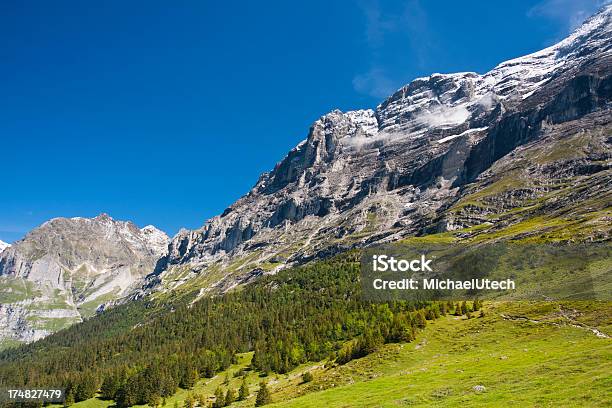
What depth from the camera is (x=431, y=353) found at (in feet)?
236

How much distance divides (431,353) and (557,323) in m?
19.9

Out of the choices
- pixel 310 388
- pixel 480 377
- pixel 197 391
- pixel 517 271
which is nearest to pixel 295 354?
pixel 197 391

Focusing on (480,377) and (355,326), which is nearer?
(480,377)

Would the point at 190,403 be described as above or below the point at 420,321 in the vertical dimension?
below

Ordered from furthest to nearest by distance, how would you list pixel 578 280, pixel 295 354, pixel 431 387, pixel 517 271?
pixel 295 354 → pixel 517 271 → pixel 578 280 → pixel 431 387

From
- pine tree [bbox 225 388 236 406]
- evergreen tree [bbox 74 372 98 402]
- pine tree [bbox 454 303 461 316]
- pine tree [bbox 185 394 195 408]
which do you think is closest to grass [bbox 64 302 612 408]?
pine tree [bbox 454 303 461 316]

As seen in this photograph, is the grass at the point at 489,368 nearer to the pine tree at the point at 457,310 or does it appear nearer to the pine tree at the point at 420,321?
the pine tree at the point at 420,321

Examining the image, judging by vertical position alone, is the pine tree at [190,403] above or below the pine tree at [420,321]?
below

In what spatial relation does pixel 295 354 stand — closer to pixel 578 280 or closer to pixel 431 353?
pixel 431 353

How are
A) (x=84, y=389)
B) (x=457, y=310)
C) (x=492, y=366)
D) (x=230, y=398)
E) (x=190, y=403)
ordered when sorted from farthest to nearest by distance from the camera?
(x=84, y=389), (x=190, y=403), (x=230, y=398), (x=457, y=310), (x=492, y=366)

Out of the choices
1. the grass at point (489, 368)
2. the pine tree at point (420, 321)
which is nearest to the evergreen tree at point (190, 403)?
the grass at point (489, 368)

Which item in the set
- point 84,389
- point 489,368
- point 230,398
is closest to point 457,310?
point 489,368

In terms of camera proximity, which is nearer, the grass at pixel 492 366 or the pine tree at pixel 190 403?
the grass at pixel 492 366

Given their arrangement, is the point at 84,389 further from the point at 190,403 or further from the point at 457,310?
the point at 457,310
